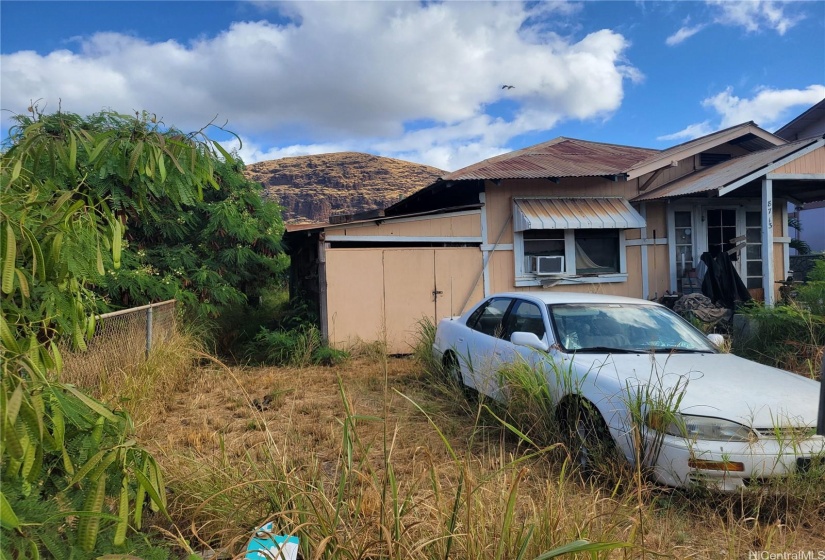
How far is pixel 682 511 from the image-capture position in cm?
332

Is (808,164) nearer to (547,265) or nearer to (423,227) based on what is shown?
(547,265)

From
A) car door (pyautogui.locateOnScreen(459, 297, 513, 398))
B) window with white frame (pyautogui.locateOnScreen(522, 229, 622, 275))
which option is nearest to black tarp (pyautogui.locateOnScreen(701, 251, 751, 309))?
window with white frame (pyautogui.locateOnScreen(522, 229, 622, 275))

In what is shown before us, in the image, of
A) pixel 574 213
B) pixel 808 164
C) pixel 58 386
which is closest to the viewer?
pixel 58 386

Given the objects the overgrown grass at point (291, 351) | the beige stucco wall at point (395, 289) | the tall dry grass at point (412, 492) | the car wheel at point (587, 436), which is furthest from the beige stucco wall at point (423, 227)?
the car wheel at point (587, 436)

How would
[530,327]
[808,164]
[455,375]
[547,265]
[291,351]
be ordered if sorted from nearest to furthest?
1. [530,327]
2. [455,375]
3. [291,351]
4. [808,164]
5. [547,265]

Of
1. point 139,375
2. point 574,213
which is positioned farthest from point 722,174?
point 139,375

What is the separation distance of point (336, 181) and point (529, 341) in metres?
44.8

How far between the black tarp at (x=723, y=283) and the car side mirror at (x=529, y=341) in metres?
7.29

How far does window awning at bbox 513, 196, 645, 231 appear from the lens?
1023 centimetres

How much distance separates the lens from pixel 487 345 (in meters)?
5.65

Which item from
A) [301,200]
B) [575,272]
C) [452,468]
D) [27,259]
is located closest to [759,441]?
[452,468]

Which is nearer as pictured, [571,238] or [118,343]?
[118,343]

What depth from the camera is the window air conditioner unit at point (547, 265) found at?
10.4 metres

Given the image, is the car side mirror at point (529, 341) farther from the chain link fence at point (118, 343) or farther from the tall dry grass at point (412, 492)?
the chain link fence at point (118, 343)
